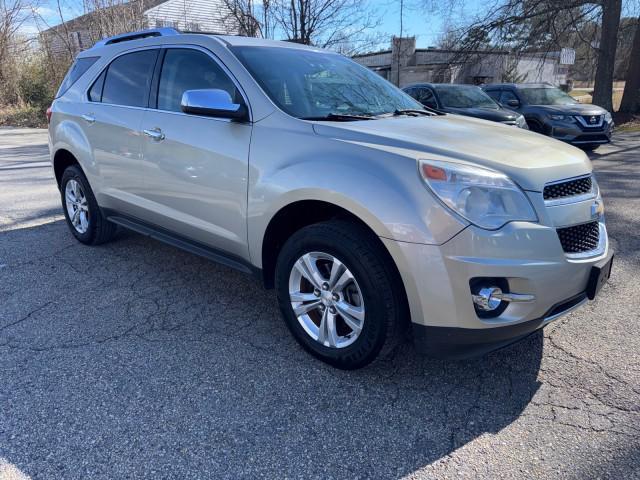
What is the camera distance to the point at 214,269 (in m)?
4.38

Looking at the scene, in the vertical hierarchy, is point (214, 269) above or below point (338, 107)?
below

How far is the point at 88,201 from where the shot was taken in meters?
4.69

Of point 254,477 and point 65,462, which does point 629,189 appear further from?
point 65,462

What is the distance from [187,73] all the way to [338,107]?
1178 mm

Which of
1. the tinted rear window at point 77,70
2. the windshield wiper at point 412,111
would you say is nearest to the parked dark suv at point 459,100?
the windshield wiper at point 412,111

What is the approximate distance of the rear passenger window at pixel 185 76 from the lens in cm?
335

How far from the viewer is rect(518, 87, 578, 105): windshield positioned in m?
11.9

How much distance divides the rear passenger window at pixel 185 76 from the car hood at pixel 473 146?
953 millimetres

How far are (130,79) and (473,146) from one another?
9.60 ft

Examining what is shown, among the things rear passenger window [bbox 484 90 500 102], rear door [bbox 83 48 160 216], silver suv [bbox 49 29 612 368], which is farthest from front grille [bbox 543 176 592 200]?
rear passenger window [bbox 484 90 500 102]

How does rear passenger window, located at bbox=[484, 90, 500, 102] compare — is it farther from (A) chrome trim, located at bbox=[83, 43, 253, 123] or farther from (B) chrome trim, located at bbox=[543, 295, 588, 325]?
(B) chrome trim, located at bbox=[543, 295, 588, 325]

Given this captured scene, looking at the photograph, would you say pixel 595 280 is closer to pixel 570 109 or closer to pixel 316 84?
pixel 316 84

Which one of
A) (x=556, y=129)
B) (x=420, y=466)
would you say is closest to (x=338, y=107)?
(x=420, y=466)

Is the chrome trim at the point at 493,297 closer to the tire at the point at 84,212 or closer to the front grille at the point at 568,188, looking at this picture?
the front grille at the point at 568,188
